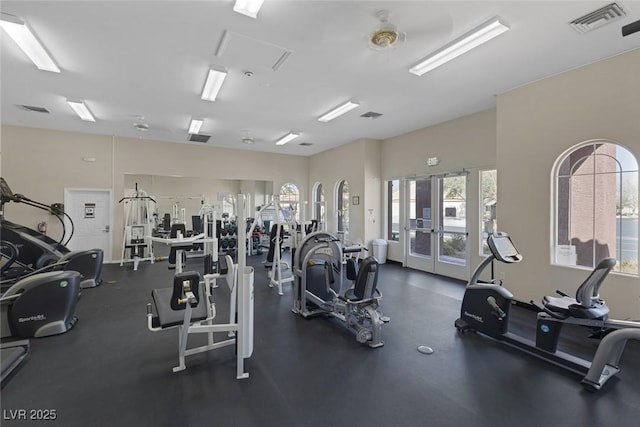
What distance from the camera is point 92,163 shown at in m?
7.19

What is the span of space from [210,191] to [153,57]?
548 cm

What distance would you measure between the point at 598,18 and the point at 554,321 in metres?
2.95

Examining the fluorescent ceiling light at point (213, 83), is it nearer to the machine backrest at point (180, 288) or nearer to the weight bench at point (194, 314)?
the weight bench at point (194, 314)

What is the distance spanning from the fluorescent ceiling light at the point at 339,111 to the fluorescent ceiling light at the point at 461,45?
1420mm

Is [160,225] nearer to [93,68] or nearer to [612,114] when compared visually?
[93,68]

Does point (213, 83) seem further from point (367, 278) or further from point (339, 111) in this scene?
point (367, 278)

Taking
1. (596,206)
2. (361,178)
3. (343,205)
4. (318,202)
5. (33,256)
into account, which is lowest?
(33,256)

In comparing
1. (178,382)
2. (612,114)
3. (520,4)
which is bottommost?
(178,382)

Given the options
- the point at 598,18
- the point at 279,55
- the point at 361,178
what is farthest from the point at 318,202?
the point at 598,18

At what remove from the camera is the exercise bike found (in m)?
2.37

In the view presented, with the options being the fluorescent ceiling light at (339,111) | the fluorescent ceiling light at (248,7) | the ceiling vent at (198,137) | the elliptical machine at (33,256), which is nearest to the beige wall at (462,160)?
the ceiling vent at (198,137)

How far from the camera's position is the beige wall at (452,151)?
17.6 feet

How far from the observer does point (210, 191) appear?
863 centimetres

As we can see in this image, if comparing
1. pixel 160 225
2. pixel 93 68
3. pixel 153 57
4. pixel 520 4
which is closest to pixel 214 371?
pixel 153 57
